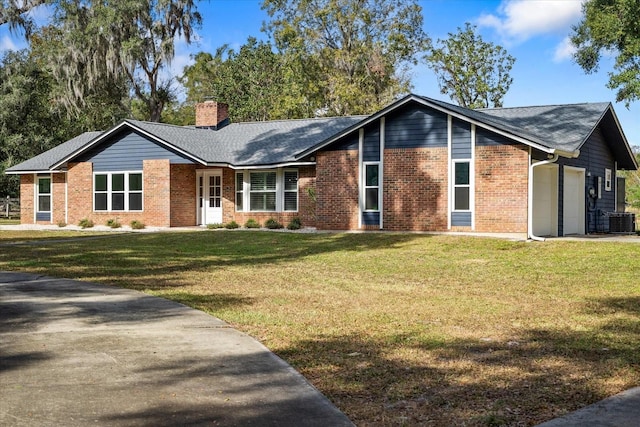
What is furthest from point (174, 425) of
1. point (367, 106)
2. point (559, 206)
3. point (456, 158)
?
point (367, 106)

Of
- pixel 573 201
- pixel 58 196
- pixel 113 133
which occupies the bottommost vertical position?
pixel 573 201

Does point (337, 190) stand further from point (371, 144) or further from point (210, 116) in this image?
point (210, 116)

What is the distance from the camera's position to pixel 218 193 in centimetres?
2836

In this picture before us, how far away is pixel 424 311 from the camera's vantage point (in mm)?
8930

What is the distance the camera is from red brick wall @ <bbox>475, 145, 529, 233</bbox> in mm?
20188

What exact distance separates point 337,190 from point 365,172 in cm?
120

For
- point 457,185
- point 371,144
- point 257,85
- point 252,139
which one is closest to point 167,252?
point 371,144

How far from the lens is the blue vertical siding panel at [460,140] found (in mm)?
21141

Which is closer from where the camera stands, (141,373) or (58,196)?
(141,373)

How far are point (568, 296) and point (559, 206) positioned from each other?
12.1m

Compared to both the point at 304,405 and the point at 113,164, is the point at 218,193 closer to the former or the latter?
the point at 113,164

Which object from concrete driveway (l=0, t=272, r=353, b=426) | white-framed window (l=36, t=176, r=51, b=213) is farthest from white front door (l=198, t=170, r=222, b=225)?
concrete driveway (l=0, t=272, r=353, b=426)

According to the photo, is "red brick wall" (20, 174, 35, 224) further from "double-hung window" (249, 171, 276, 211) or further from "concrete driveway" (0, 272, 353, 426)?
"concrete driveway" (0, 272, 353, 426)

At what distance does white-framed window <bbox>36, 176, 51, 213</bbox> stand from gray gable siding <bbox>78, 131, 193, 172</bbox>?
128 inches
